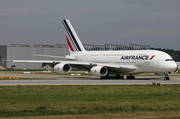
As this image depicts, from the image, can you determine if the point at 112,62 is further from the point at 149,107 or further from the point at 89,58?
the point at 149,107

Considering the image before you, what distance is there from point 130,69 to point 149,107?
103 feet

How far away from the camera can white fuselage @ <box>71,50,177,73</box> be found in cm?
4491

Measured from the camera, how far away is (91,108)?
16.9 meters

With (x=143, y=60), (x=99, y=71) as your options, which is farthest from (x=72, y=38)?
(x=143, y=60)

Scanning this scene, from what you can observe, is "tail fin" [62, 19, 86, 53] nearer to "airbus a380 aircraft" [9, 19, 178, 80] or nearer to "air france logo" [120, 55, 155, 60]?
"airbus a380 aircraft" [9, 19, 178, 80]

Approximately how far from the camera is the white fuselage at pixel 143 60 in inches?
1768

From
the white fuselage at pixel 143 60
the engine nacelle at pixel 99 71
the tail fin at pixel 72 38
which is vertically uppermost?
the tail fin at pixel 72 38

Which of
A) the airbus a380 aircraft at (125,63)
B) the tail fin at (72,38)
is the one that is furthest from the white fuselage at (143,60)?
the tail fin at (72,38)

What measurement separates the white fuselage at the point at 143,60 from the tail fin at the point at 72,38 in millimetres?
5871

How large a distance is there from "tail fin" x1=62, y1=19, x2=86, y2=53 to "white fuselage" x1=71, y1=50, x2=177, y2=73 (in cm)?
587

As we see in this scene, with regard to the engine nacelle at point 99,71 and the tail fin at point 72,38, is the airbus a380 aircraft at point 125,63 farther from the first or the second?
the tail fin at point 72,38

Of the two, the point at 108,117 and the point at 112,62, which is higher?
the point at 112,62

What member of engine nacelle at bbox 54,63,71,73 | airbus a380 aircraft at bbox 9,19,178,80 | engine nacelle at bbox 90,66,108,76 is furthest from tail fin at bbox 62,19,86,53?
engine nacelle at bbox 90,66,108,76

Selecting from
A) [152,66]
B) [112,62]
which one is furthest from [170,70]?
[112,62]
